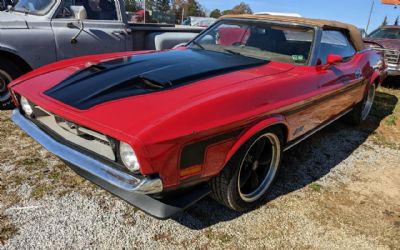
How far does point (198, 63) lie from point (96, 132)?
119 centimetres

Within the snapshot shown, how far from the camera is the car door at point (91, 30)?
4.57 metres

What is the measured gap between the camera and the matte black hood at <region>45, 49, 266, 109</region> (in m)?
2.22

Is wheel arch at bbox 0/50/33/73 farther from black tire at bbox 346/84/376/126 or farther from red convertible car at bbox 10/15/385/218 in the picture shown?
black tire at bbox 346/84/376/126

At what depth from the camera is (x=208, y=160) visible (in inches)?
80.5

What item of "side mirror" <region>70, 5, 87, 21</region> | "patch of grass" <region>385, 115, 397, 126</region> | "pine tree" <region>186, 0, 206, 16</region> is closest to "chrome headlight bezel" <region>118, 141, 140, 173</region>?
"side mirror" <region>70, 5, 87, 21</region>

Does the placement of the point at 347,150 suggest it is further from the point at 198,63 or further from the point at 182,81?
the point at 182,81

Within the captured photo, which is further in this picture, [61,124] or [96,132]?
[61,124]

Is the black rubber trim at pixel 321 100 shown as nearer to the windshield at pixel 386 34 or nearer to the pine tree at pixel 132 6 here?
the windshield at pixel 386 34

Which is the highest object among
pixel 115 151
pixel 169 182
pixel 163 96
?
pixel 163 96

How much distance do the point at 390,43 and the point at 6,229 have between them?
8913 millimetres

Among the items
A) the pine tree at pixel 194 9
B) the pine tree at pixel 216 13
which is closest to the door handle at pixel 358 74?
the pine tree at pixel 194 9

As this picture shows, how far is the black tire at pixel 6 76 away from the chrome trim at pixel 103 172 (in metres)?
2.32

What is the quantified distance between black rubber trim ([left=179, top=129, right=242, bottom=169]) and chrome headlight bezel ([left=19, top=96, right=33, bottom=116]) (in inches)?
54.8

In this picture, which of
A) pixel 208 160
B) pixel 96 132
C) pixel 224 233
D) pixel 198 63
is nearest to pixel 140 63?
pixel 198 63
